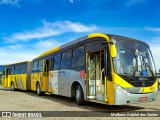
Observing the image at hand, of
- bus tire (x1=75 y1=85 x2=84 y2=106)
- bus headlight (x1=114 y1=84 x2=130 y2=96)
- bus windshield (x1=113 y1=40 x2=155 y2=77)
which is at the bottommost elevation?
bus tire (x1=75 y1=85 x2=84 y2=106)

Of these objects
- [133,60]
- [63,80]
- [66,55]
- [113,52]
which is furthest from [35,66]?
[113,52]

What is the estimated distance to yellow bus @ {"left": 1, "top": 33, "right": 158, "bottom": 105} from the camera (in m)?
9.78

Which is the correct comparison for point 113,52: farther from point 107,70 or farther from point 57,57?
point 57,57

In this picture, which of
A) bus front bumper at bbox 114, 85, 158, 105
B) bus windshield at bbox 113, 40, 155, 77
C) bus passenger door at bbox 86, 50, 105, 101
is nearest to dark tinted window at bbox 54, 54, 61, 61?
bus passenger door at bbox 86, 50, 105, 101

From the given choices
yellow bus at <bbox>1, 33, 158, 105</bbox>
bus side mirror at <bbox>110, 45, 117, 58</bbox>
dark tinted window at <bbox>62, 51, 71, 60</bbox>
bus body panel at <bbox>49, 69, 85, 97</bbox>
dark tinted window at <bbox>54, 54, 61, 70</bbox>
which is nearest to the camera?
bus side mirror at <bbox>110, 45, 117, 58</bbox>

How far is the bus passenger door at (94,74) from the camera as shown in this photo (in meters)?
11.3

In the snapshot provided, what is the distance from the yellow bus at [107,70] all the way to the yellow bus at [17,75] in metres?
9.11

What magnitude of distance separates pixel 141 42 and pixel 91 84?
9.43 ft

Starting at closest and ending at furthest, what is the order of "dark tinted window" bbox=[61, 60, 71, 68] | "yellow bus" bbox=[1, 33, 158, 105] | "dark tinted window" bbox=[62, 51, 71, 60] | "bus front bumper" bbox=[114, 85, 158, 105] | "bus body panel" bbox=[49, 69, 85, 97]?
"bus front bumper" bbox=[114, 85, 158, 105], "yellow bus" bbox=[1, 33, 158, 105], "bus body panel" bbox=[49, 69, 85, 97], "dark tinted window" bbox=[61, 60, 71, 68], "dark tinted window" bbox=[62, 51, 71, 60]

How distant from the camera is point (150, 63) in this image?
1084 cm

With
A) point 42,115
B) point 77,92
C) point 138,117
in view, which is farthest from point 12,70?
point 138,117

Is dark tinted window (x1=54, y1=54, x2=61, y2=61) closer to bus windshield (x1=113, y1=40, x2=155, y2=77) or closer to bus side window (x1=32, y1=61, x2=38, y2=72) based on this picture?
bus side window (x1=32, y1=61, x2=38, y2=72)

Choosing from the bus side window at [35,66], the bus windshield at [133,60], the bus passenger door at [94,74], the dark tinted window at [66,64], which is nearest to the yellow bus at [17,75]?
the bus side window at [35,66]

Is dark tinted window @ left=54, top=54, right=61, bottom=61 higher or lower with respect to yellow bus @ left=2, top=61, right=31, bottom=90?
higher
